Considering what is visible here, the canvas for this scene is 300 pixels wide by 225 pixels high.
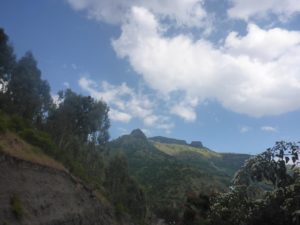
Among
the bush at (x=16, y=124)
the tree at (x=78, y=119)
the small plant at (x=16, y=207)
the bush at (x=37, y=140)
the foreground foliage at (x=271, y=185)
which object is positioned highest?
the tree at (x=78, y=119)

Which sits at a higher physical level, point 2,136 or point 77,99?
point 77,99

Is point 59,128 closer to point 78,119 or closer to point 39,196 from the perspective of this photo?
point 78,119

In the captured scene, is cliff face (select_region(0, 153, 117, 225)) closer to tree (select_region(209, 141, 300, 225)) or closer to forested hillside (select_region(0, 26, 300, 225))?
forested hillside (select_region(0, 26, 300, 225))

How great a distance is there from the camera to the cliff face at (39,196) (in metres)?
27.4

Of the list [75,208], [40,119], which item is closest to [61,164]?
[75,208]

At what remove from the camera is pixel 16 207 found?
27062mm

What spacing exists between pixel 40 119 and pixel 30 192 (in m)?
30.6

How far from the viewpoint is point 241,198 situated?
17922 mm

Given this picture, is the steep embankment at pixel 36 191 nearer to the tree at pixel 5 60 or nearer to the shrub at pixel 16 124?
the shrub at pixel 16 124

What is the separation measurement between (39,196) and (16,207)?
5.42 m

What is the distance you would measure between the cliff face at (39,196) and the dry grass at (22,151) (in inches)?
23.6

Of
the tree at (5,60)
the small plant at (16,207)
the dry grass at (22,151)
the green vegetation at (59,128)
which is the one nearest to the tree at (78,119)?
the green vegetation at (59,128)

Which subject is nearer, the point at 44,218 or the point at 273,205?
the point at 273,205

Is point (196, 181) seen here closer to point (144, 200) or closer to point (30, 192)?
point (144, 200)
